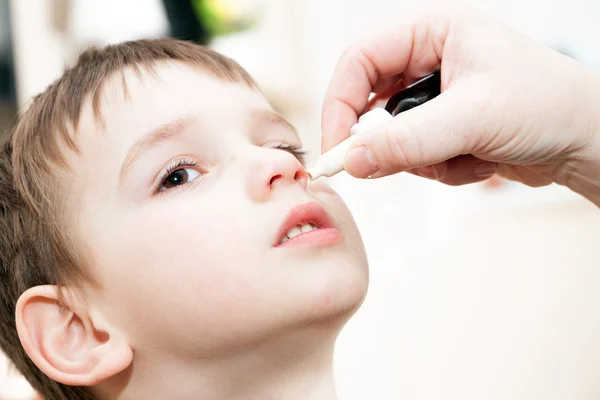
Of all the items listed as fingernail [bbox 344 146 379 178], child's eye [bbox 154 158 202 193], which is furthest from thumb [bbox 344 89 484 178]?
child's eye [bbox 154 158 202 193]

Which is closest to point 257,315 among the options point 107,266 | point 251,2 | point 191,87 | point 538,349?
point 107,266

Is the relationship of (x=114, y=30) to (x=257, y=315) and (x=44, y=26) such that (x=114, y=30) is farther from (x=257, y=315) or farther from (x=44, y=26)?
(x=257, y=315)

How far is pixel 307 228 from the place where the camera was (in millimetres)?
705

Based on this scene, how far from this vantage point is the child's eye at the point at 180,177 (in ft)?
2.38

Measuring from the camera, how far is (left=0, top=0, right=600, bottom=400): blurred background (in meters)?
1.15

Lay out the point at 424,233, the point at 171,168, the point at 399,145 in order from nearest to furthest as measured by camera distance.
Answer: the point at 399,145, the point at 171,168, the point at 424,233

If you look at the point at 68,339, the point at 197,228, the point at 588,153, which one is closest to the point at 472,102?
the point at 588,153

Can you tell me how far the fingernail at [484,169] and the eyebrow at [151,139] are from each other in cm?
49

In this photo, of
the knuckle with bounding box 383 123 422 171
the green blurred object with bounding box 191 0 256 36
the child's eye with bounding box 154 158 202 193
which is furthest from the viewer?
the green blurred object with bounding box 191 0 256 36

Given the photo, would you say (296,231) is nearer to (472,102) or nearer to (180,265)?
(180,265)

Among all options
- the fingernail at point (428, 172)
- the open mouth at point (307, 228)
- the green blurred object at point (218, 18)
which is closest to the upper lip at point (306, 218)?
the open mouth at point (307, 228)

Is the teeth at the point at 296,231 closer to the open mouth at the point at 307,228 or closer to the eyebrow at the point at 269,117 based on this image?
the open mouth at the point at 307,228

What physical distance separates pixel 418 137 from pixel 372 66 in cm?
27

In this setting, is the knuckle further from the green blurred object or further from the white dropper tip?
the green blurred object
